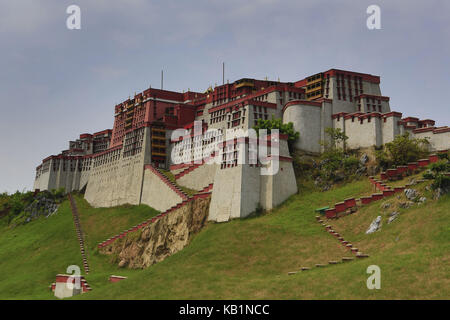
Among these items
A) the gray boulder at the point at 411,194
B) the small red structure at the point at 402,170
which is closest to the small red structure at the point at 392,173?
the small red structure at the point at 402,170

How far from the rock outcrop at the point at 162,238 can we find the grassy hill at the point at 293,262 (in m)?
2.23

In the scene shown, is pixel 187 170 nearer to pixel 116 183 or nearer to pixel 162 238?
pixel 162 238

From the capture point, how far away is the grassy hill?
108 ft

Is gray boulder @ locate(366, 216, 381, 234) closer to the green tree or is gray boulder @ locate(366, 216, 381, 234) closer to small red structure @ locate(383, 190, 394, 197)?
Answer: small red structure @ locate(383, 190, 394, 197)

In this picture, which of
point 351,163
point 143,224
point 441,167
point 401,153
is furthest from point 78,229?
point 441,167

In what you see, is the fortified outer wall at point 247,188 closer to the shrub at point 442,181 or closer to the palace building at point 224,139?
the palace building at point 224,139

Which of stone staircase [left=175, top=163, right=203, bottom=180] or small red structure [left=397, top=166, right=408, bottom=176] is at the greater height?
stone staircase [left=175, top=163, right=203, bottom=180]

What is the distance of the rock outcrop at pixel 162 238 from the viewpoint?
60831 mm

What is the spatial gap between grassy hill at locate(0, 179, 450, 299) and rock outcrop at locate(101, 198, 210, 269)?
2.23 meters

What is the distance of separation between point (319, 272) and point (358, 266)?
9.34 ft

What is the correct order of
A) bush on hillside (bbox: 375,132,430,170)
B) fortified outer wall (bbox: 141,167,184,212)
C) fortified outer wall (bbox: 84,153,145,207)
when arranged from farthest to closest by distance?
fortified outer wall (bbox: 84,153,145,207) < fortified outer wall (bbox: 141,167,184,212) < bush on hillside (bbox: 375,132,430,170)

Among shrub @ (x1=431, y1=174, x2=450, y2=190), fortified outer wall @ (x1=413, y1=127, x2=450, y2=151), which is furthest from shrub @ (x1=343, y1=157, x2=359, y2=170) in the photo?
shrub @ (x1=431, y1=174, x2=450, y2=190)

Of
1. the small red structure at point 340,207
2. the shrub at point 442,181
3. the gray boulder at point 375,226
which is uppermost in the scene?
the shrub at point 442,181
